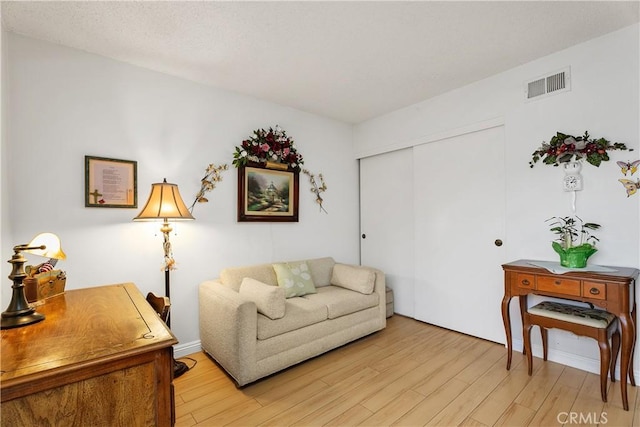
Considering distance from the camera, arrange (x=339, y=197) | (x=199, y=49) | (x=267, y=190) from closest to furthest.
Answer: (x=199, y=49) < (x=267, y=190) < (x=339, y=197)

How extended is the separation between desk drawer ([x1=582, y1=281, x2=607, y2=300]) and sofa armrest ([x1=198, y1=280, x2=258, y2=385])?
2251mm

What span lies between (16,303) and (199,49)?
1987 millimetres

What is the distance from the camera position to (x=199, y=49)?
2.29m

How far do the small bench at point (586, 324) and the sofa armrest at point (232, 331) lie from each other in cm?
208

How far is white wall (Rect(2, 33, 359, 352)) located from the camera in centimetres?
209

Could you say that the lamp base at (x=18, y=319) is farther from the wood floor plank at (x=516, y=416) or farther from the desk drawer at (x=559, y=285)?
the desk drawer at (x=559, y=285)

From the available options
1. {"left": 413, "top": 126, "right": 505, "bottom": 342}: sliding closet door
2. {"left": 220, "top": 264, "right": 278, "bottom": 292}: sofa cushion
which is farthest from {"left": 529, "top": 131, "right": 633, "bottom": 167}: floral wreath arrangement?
{"left": 220, "top": 264, "right": 278, "bottom": 292}: sofa cushion

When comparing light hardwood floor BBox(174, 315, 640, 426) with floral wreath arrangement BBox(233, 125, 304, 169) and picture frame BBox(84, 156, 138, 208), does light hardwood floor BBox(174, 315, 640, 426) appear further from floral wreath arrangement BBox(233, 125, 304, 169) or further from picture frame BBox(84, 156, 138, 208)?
floral wreath arrangement BBox(233, 125, 304, 169)

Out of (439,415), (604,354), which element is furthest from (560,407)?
(439,415)

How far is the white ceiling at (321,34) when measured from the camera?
74.0 inches

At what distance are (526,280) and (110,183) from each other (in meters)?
3.33

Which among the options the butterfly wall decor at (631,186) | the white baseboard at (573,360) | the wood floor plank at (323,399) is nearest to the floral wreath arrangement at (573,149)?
the butterfly wall decor at (631,186)

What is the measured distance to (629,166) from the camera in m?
Result: 2.11

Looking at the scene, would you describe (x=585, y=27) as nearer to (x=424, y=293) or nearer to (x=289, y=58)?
(x=289, y=58)
